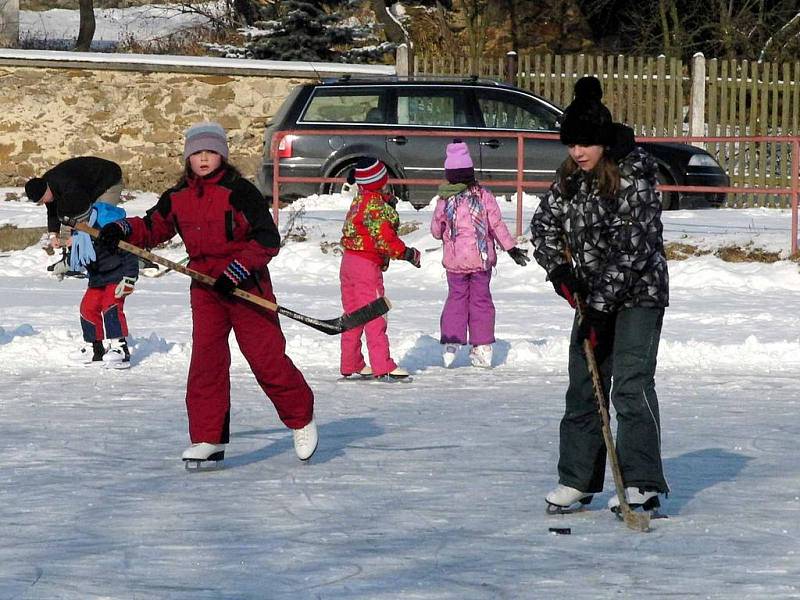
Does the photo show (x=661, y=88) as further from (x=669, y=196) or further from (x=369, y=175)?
(x=369, y=175)

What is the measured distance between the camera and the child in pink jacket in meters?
9.50

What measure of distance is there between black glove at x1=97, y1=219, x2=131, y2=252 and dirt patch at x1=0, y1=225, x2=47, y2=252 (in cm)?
1015

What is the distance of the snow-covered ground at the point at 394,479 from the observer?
470cm

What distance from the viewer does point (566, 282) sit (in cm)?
539

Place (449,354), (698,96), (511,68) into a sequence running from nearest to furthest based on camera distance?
(449,354)
(698,96)
(511,68)

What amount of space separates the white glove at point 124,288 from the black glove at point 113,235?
3.06 metres

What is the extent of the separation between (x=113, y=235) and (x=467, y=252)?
12.0 feet

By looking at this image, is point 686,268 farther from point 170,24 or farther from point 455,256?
point 170,24

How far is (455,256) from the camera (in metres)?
9.56

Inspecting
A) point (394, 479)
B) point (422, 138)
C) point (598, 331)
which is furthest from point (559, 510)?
point (422, 138)

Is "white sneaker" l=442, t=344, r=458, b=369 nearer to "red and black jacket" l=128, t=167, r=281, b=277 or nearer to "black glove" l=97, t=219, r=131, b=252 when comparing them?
"red and black jacket" l=128, t=167, r=281, b=277

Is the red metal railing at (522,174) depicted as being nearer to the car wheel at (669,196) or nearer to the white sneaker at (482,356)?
the car wheel at (669,196)

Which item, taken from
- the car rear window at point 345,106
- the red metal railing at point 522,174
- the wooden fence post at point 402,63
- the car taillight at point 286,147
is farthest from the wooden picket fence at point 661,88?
the red metal railing at point 522,174

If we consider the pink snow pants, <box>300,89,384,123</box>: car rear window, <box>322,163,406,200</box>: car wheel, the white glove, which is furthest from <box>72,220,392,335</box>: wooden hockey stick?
<box>300,89,384,123</box>: car rear window
